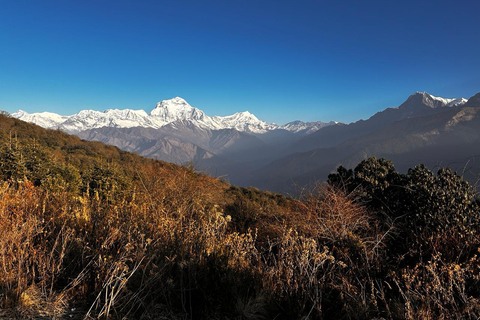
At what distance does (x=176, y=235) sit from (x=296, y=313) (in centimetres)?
195

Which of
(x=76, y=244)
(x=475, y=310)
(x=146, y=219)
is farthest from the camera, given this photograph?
(x=146, y=219)

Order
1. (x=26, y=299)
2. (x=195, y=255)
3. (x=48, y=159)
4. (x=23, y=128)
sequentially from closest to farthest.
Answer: (x=26, y=299) → (x=195, y=255) → (x=48, y=159) → (x=23, y=128)

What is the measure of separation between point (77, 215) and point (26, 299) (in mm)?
1821

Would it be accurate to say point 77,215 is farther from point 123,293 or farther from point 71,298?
point 123,293

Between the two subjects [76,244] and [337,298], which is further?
[76,244]

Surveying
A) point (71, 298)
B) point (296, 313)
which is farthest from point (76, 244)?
point (296, 313)

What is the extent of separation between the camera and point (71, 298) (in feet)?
8.68

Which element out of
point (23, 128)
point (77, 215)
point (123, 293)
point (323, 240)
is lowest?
point (323, 240)

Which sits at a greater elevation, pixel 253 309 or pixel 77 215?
pixel 77 215

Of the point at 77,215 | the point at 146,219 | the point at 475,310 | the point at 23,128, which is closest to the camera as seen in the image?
the point at 475,310

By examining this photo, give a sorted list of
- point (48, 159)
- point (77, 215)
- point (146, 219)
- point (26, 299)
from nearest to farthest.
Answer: point (26, 299) → point (77, 215) → point (146, 219) → point (48, 159)

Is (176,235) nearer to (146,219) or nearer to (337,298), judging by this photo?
(146,219)

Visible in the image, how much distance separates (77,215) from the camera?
4.09 meters

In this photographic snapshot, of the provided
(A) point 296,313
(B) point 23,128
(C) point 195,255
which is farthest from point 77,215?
(B) point 23,128
